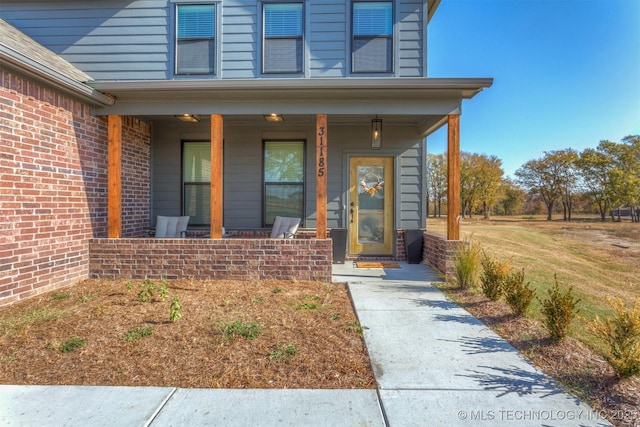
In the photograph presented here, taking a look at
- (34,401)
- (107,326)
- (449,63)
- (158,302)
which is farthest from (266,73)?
(449,63)

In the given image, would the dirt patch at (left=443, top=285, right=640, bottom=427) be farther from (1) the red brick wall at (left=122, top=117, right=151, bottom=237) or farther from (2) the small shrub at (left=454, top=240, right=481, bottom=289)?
(1) the red brick wall at (left=122, top=117, right=151, bottom=237)

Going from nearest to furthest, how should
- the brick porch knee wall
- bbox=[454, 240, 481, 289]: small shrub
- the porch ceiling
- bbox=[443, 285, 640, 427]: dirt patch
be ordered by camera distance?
bbox=[443, 285, 640, 427]: dirt patch, bbox=[454, 240, 481, 289]: small shrub, the porch ceiling, the brick porch knee wall

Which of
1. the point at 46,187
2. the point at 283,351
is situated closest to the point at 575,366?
the point at 283,351

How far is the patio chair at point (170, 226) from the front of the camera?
6.26 metres

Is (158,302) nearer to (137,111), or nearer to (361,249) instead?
(137,111)

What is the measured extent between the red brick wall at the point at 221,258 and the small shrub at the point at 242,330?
1849mm

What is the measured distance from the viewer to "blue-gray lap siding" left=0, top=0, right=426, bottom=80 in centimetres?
630

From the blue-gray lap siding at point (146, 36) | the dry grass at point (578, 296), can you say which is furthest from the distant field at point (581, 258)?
the blue-gray lap siding at point (146, 36)

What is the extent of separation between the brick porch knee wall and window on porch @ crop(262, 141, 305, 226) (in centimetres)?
262

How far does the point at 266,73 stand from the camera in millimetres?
6367

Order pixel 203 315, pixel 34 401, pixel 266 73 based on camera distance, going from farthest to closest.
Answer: pixel 266 73
pixel 203 315
pixel 34 401

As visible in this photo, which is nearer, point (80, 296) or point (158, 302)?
point (158, 302)

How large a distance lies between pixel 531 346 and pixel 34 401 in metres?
3.84

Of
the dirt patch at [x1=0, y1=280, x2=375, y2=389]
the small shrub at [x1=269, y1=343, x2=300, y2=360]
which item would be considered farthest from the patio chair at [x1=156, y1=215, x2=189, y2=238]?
the small shrub at [x1=269, y1=343, x2=300, y2=360]
